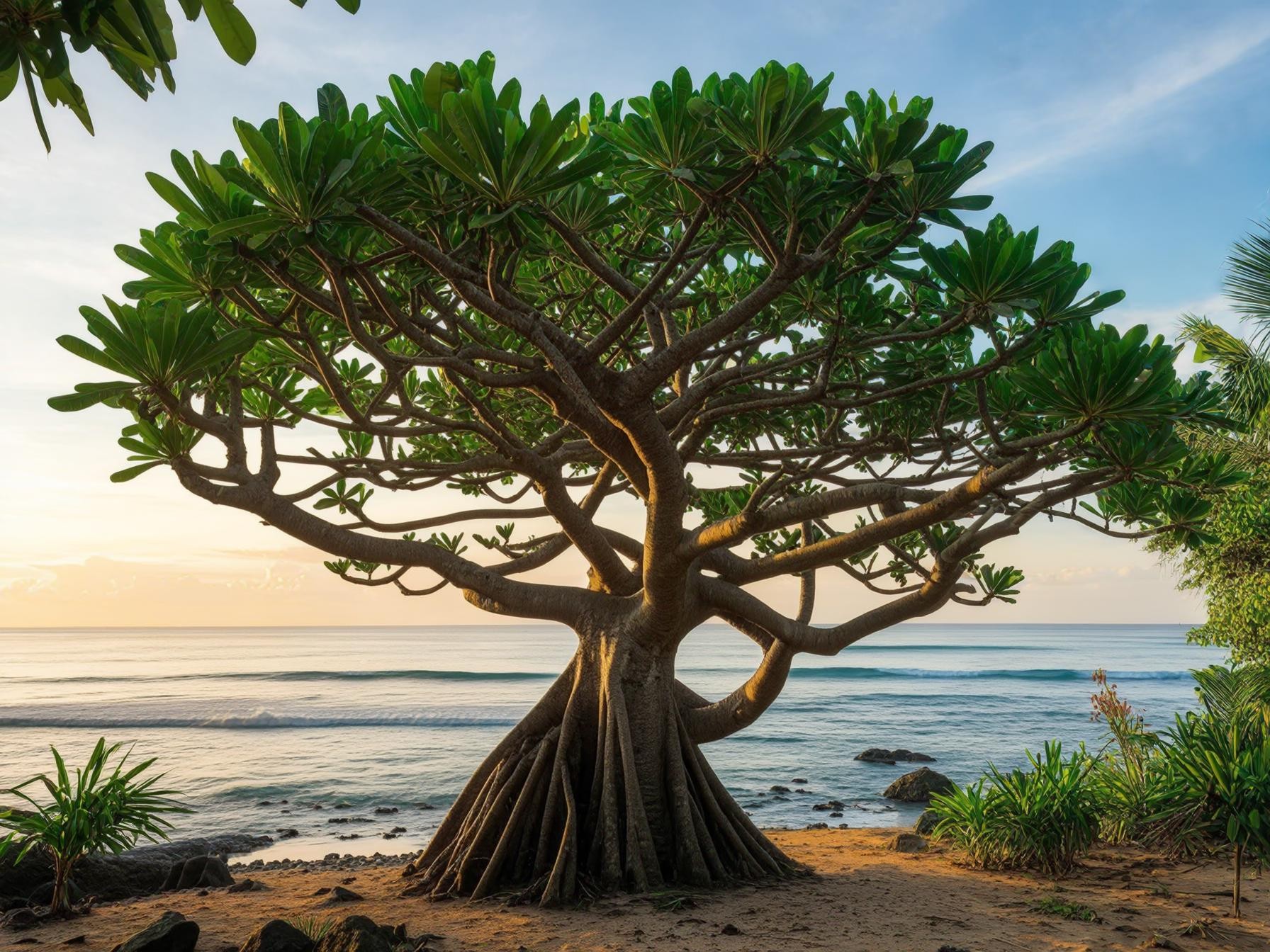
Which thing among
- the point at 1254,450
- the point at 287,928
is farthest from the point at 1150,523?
the point at 1254,450

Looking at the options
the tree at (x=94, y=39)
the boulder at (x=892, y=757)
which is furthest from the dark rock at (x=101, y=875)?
the boulder at (x=892, y=757)

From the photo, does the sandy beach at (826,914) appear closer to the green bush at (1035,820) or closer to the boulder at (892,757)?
the green bush at (1035,820)

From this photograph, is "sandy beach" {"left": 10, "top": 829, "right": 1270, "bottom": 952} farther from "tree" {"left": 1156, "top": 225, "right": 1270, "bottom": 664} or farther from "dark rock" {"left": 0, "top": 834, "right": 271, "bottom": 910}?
"tree" {"left": 1156, "top": 225, "right": 1270, "bottom": 664}

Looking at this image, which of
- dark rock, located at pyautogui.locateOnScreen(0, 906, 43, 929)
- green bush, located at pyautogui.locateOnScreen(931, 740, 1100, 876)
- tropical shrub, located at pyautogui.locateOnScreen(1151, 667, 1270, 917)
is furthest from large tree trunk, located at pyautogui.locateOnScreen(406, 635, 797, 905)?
tropical shrub, located at pyautogui.locateOnScreen(1151, 667, 1270, 917)

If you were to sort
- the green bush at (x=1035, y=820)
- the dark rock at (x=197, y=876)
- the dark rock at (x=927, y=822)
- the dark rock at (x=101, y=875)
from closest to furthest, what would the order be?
the dark rock at (x=101, y=875), the green bush at (x=1035, y=820), the dark rock at (x=197, y=876), the dark rock at (x=927, y=822)

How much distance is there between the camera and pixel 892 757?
20.5 metres

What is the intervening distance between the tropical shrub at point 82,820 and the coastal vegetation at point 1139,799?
6322 millimetres

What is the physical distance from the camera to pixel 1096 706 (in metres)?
9.56

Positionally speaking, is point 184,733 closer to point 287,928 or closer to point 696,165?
point 287,928

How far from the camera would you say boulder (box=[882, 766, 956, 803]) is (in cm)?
1505

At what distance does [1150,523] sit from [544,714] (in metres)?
4.97

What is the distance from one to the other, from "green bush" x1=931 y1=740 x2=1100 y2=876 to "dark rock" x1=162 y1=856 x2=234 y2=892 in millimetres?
6312

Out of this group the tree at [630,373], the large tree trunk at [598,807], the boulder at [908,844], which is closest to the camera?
the tree at [630,373]

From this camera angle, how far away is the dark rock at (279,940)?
4395 millimetres
